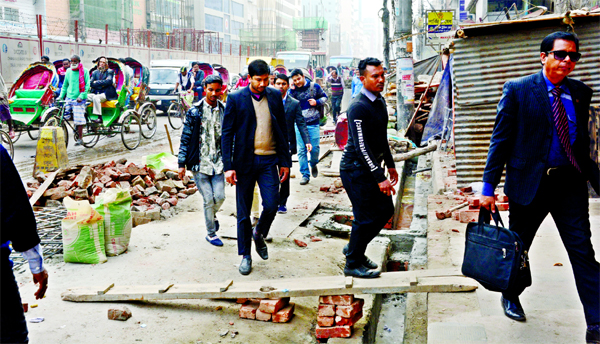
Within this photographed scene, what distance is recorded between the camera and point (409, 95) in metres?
13.9

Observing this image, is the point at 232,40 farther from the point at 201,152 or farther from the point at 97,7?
the point at 201,152

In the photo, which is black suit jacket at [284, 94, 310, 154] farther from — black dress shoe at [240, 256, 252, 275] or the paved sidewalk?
the paved sidewalk

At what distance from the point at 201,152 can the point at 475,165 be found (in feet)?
13.1

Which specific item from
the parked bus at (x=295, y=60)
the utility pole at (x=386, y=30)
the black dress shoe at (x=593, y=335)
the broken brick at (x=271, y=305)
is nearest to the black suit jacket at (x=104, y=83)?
the broken brick at (x=271, y=305)

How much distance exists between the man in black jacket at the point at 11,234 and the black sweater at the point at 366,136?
7.86 ft

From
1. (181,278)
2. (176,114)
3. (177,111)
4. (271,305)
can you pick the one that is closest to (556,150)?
(271,305)

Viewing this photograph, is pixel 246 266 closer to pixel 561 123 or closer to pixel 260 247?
pixel 260 247

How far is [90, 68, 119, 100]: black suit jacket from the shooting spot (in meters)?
12.9

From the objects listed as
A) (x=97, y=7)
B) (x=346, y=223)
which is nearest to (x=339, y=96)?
(x=346, y=223)

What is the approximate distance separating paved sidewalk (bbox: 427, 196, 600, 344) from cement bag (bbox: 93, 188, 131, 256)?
10.1 ft

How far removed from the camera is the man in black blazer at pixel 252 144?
5.17 metres

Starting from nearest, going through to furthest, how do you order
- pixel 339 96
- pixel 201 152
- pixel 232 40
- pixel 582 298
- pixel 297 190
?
pixel 582 298 < pixel 201 152 < pixel 297 190 < pixel 339 96 < pixel 232 40

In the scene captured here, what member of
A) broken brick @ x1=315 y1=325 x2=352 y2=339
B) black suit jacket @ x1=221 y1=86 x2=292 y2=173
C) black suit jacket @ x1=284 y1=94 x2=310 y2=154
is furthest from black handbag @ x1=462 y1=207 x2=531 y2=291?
black suit jacket @ x1=284 y1=94 x2=310 y2=154

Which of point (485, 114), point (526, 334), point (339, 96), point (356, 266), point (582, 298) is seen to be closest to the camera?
point (582, 298)
